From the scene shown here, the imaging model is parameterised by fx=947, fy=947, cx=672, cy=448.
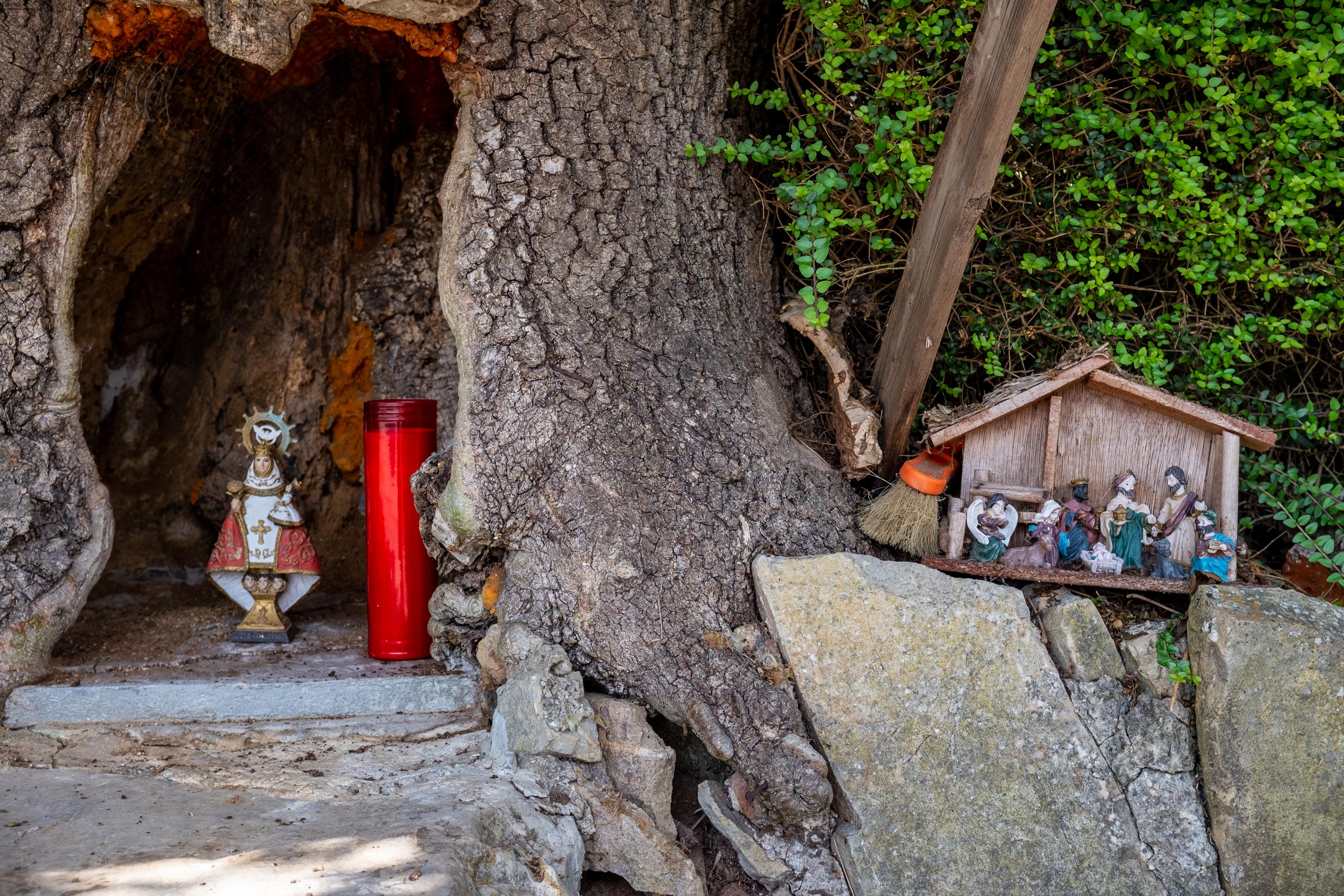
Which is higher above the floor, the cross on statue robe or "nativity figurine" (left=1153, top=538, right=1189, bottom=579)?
the cross on statue robe

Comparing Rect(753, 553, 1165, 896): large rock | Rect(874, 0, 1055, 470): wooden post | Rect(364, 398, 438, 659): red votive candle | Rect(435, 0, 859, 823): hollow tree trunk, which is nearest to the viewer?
Rect(874, 0, 1055, 470): wooden post

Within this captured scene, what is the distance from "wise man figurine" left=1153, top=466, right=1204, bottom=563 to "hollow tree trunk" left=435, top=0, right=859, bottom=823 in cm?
99

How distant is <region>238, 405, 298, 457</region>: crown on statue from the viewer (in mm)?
3391

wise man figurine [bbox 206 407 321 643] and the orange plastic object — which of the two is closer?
the orange plastic object

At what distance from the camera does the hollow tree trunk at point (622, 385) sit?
2.79 metres

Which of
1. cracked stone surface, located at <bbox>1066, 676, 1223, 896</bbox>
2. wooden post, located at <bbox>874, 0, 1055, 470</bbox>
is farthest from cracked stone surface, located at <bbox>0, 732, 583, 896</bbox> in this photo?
wooden post, located at <bbox>874, 0, 1055, 470</bbox>

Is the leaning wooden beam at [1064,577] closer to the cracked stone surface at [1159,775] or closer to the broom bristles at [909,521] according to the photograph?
the broom bristles at [909,521]

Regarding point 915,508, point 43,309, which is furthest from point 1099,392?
point 43,309

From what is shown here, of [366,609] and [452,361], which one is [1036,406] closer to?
[452,361]

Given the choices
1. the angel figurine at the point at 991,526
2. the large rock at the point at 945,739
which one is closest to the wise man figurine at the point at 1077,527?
the angel figurine at the point at 991,526

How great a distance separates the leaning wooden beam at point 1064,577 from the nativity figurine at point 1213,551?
71mm

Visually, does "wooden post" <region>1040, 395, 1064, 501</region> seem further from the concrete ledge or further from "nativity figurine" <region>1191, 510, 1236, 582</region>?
the concrete ledge

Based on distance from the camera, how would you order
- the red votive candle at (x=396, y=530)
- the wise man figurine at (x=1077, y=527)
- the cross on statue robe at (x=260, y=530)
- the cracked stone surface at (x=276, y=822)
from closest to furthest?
the cracked stone surface at (x=276, y=822)
the wise man figurine at (x=1077, y=527)
the red votive candle at (x=396, y=530)
the cross on statue robe at (x=260, y=530)

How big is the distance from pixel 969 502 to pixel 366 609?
2478mm
